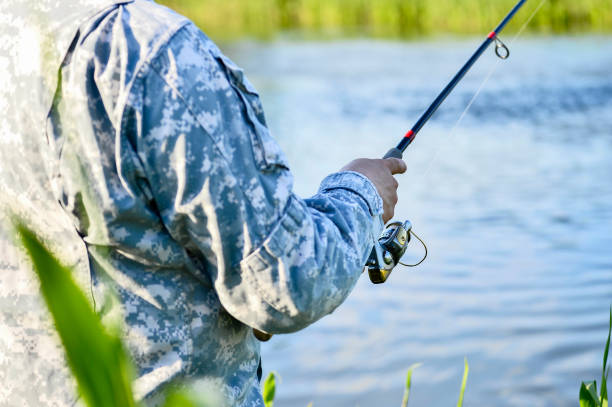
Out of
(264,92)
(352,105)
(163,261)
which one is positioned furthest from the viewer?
(264,92)

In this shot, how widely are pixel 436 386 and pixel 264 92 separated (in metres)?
10.5

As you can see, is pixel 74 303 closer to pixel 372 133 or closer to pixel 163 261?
pixel 163 261

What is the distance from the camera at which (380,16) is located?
23.5 meters

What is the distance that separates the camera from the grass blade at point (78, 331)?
0.99 feet

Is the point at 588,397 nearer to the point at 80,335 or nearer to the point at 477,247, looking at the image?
the point at 80,335

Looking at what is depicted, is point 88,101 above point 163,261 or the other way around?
above

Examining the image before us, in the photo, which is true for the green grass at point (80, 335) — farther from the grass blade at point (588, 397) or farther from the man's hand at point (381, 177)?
the grass blade at point (588, 397)

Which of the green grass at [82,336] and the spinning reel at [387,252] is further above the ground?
the green grass at [82,336]

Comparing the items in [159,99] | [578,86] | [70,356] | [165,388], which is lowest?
[578,86]

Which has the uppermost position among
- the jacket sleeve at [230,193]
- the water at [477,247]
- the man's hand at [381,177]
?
the jacket sleeve at [230,193]

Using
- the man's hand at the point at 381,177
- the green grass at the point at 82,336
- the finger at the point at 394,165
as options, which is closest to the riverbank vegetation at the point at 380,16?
the finger at the point at 394,165

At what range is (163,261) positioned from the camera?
103 centimetres

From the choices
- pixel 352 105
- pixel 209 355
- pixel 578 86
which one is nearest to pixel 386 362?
pixel 209 355

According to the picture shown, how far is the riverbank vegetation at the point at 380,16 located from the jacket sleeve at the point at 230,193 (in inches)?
599
